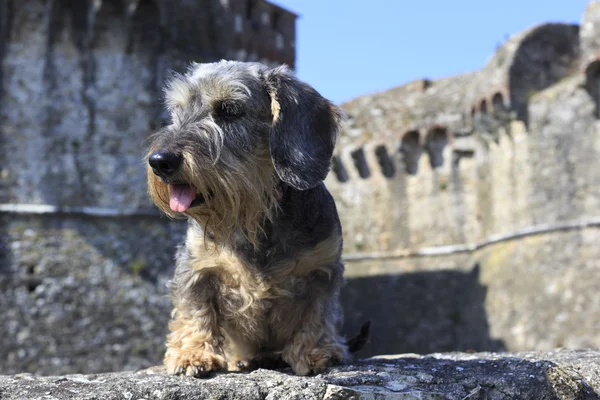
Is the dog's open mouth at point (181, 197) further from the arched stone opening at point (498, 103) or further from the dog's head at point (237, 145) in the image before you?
the arched stone opening at point (498, 103)

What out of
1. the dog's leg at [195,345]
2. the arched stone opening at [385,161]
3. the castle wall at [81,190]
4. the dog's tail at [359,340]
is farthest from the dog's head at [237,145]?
the arched stone opening at [385,161]

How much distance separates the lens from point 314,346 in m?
2.98

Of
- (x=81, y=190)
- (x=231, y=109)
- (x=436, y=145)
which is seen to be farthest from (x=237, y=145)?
(x=436, y=145)

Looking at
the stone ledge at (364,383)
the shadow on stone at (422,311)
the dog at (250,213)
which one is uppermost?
the dog at (250,213)

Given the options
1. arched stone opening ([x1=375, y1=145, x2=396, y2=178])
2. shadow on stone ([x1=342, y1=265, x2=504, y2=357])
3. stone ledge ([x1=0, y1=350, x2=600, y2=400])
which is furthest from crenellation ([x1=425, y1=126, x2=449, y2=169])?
stone ledge ([x1=0, y1=350, x2=600, y2=400])

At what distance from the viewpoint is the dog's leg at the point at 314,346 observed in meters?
2.91

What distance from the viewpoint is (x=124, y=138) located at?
546 inches

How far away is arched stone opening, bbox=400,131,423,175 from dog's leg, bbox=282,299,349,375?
17.1m

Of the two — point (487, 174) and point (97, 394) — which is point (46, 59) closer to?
point (487, 174)

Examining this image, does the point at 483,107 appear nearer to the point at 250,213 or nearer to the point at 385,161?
the point at 385,161

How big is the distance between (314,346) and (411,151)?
57.1 feet

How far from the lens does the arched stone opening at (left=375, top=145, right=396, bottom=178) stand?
20.4m

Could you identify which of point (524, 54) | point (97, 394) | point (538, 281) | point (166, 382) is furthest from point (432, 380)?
point (524, 54)

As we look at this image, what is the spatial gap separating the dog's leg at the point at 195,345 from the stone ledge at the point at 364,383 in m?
0.10
